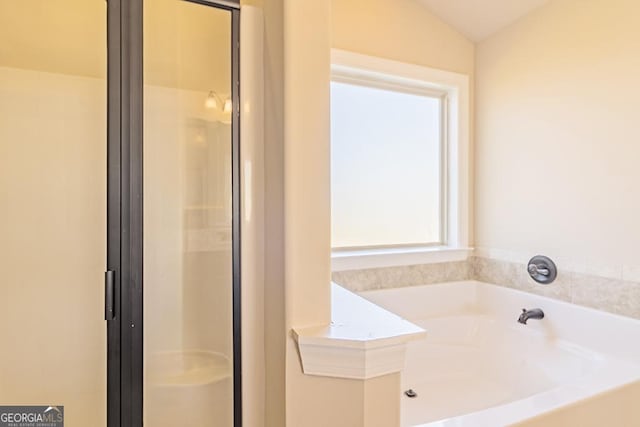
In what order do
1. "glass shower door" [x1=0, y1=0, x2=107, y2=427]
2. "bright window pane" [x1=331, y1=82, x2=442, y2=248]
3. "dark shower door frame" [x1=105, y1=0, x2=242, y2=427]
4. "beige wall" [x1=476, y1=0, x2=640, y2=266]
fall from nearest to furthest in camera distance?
"dark shower door frame" [x1=105, y1=0, x2=242, y2=427]
"glass shower door" [x1=0, y1=0, x2=107, y2=427]
"beige wall" [x1=476, y1=0, x2=640, y2=266]
"bright window pane" [x1=331, y1=82, x2=442, y2=248]

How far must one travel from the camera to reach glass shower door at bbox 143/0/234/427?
49.4 inches

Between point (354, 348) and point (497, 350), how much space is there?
1.69 metres

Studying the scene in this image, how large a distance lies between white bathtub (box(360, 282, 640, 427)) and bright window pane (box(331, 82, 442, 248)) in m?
0.40

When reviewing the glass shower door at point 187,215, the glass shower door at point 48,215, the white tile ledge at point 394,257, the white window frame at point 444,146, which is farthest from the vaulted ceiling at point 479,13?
the glass shower door at point 48,215

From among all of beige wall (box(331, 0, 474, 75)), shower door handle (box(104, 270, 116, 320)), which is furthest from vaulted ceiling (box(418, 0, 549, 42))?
shower door handle (box(104, 270, 116, 320))

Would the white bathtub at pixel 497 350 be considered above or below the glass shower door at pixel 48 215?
below

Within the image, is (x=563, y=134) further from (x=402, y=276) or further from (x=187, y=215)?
(x=187, y=215)

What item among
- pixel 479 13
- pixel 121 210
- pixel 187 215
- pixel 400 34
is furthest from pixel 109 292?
pixel 479 13

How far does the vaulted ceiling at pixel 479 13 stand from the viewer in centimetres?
209

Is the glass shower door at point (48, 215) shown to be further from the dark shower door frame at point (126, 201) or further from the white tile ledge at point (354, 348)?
the white tile ledge at point (354, 348)

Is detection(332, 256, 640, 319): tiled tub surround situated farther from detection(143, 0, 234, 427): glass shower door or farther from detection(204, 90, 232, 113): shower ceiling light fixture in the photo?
detection(204, 90, 232, 113): shower ceiling light fixture

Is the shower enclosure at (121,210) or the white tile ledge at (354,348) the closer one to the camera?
the white tile ledge at (354,348)

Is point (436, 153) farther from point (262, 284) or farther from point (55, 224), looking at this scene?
point (55, 224)

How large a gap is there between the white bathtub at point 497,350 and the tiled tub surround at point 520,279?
0.04 metres
